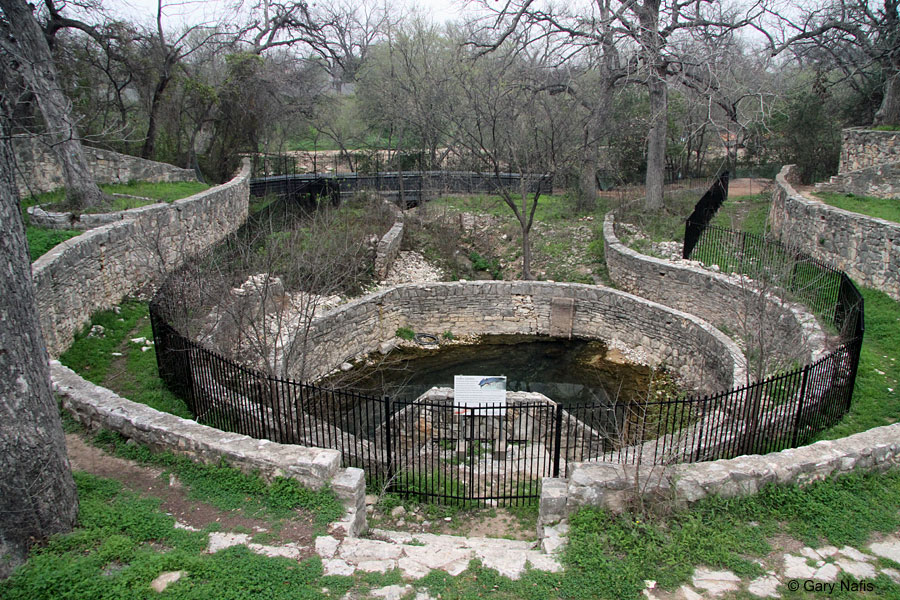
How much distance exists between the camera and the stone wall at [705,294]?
9766 mm

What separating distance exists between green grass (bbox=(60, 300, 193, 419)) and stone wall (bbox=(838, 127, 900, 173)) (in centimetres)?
1964

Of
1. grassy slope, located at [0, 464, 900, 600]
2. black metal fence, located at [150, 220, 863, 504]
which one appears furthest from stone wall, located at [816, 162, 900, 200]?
grassy slope, located at [0, 464, 900, 600]

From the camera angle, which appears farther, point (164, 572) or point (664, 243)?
point (664, 243)

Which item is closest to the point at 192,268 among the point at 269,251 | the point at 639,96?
the point at 269,251

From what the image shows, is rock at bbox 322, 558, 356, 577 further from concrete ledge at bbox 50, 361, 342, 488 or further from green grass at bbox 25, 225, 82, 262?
green grass at bbox 25, 225, 82, 262

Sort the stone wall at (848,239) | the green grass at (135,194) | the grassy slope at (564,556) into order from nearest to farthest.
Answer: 1. the grassy slope at (564,556)
2. the stone wall at (848,239)
3. the green grass at (135,194)

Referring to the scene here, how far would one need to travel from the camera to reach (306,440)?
26.0 feet

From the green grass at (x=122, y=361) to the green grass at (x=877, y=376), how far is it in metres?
8.74

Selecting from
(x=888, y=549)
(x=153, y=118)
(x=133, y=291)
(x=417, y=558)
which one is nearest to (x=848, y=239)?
(x=888, y=549)

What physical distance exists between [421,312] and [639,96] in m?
15.6

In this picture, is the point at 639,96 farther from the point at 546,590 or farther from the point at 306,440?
the point at 546,590

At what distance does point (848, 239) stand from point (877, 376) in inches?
233

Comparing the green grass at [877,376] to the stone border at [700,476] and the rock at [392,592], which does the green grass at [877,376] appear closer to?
the stone border at [700,476]

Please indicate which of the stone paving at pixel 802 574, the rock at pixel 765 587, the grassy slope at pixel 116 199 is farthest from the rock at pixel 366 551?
the grassy slope at pixel 116 199
